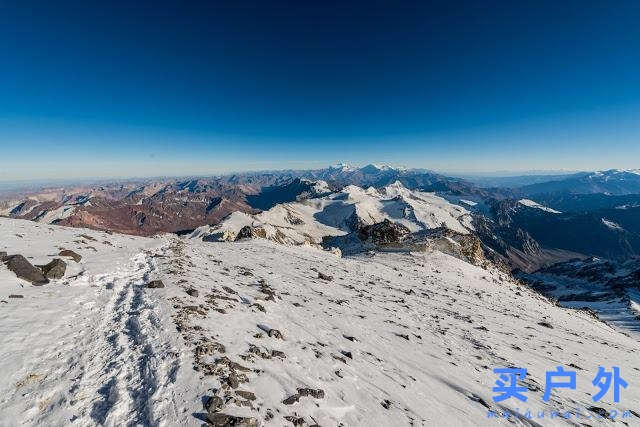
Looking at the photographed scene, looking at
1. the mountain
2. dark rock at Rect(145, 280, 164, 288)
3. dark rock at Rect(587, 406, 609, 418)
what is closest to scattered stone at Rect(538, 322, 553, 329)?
dark rock at Rect(587, 406, 609, 418)

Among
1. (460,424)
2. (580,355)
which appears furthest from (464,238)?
(460,424)

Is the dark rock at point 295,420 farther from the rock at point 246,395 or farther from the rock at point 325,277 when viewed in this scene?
the rock at point 325,277

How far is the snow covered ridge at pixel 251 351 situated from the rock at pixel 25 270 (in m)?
0.61

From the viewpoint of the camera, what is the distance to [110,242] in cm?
3288

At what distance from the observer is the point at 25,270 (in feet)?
57.7

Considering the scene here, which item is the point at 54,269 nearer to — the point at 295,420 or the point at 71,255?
the point at 71,255

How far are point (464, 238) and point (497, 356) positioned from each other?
4862cm

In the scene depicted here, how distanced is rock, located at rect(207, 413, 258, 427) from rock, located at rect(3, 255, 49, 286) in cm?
1513

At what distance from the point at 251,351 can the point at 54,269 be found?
13.9 metres

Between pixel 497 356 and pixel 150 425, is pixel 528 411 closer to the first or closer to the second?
pixel 497 356

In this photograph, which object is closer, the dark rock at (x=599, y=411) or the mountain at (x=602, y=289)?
the dark rock at (x=599, y=411)

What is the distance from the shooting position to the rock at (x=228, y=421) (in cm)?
766

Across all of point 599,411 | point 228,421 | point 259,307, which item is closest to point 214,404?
point 228,421

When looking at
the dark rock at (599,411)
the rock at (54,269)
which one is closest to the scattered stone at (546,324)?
the dark rock at (599,411)
